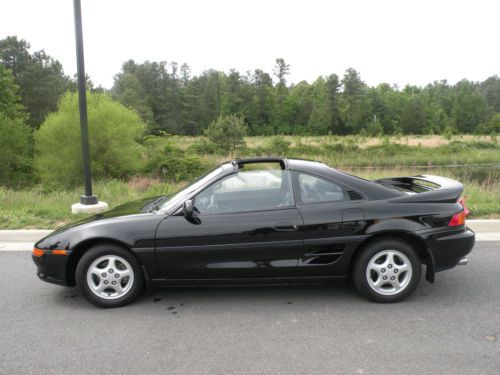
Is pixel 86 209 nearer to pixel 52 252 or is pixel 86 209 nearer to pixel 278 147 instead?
pixel 52 252

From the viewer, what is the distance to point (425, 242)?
3.86 meters

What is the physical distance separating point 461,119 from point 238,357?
80664 mm

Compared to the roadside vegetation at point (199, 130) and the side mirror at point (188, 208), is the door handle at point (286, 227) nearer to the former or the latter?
the side mirror at point (188, 208)

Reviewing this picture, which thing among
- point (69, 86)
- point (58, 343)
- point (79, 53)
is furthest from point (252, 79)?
point (58, 343)

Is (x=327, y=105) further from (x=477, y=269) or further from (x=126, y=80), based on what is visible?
(x=477, y=269)

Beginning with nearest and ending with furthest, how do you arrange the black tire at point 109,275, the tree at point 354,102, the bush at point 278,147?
the black tire at point 109,275 → the bush at point 278,147 → the tree at point 354,102

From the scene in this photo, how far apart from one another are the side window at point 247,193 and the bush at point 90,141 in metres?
21.9

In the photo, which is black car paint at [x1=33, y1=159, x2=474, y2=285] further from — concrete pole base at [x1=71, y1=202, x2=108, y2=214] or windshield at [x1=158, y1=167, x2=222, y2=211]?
concrete pole base at [x1=71, y1=202, x2=108, y2=214]

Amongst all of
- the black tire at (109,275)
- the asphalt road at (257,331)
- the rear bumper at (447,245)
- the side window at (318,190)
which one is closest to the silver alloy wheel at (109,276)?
the black tire at (109,275)

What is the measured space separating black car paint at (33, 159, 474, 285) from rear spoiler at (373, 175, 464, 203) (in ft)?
0.33

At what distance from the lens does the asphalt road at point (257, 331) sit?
289cm

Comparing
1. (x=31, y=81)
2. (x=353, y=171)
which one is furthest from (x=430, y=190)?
(x=31, y=81)

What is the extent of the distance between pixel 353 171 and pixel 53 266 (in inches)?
730

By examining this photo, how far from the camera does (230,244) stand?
3.81 meters
